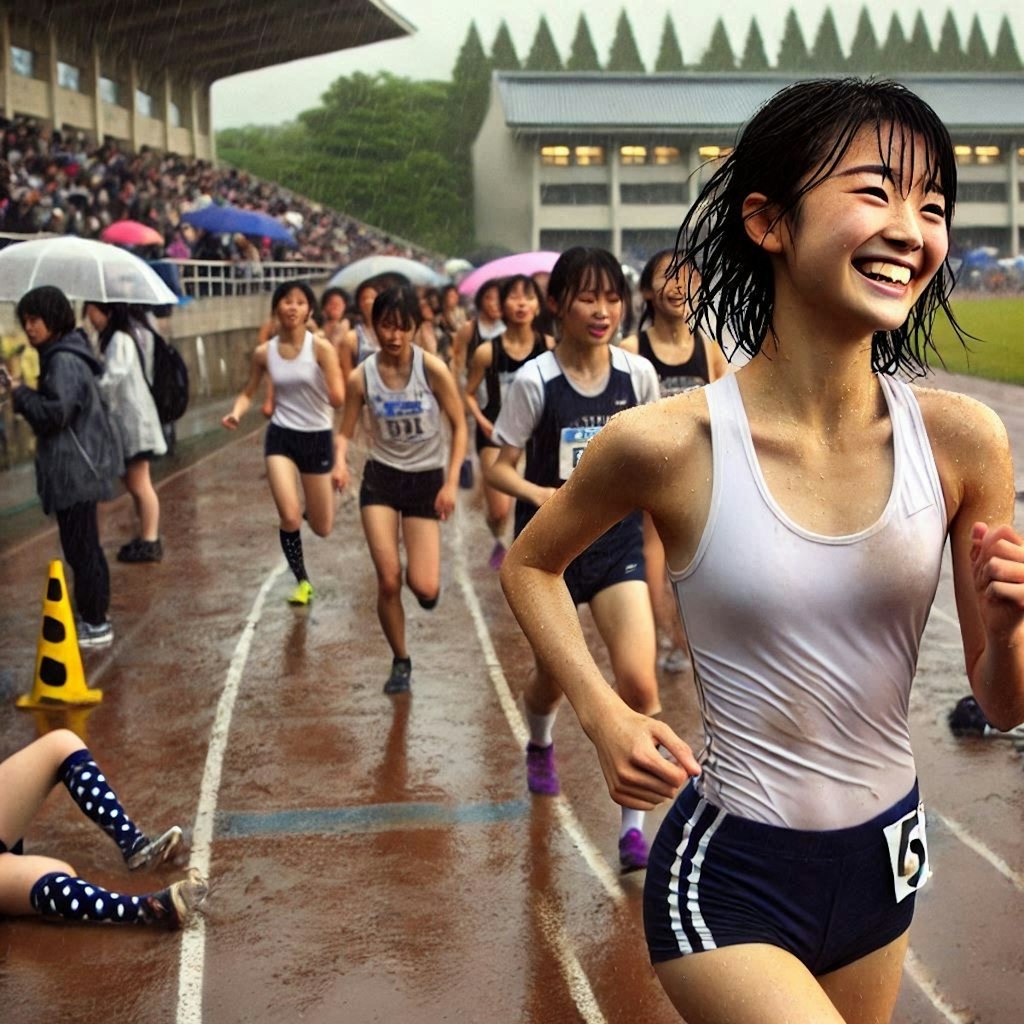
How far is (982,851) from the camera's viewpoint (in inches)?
217

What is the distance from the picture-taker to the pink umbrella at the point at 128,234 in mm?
24578

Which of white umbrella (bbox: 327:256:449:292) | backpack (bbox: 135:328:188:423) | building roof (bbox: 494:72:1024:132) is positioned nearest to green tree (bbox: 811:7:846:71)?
building roof (bbox: 494:72:1024:132)

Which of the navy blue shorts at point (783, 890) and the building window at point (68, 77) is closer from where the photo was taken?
the navy blue shorts at point (783, 890)

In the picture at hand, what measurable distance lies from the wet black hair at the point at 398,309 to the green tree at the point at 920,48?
112 metres

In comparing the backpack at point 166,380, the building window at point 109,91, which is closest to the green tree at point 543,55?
the building window at point 109,91

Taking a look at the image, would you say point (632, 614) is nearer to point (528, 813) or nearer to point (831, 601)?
point (528, 813)

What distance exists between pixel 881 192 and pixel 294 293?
7.88 metres

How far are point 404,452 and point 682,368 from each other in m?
1.50

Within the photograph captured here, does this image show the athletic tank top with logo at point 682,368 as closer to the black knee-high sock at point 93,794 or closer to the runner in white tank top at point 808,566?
the black knee-high sock at point 93,794

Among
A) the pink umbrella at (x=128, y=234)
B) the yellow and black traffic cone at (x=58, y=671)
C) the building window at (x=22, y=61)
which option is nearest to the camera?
the yellow and black traffic cone at (x=58, y=671)

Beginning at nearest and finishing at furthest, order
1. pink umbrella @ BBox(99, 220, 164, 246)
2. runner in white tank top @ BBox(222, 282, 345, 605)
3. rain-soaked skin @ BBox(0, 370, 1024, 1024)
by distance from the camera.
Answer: rain-soaked skin @ BBox(0, 370, 1024, 1024)
runner in white tank top @ BBox(222, 282, 345, 605)
pink umbrella @ BBox(99, 220, 164, 246)

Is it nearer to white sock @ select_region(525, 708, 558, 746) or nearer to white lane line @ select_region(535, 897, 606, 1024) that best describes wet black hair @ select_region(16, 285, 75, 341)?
white sock @ select_region(525, 708, 558, 746)

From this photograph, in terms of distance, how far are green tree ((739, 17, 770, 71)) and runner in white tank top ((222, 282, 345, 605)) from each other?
10497 centimetres

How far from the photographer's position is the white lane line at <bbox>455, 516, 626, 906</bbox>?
537 centimetres
